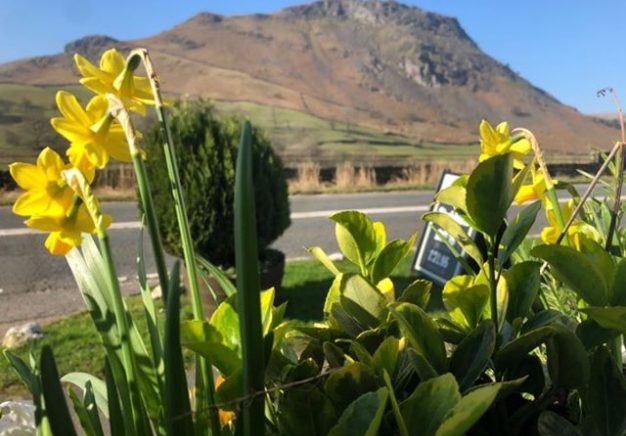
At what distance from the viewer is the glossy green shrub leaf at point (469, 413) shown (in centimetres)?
32

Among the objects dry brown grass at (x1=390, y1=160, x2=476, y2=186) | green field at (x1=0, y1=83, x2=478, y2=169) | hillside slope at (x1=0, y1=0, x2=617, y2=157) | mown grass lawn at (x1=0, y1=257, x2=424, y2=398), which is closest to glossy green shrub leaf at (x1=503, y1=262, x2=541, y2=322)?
mown grass lawn at (x1=0, y1=257, x2=424, y2=398)

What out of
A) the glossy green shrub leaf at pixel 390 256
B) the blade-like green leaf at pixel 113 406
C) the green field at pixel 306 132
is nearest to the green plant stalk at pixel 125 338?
the blade-like green leaf at pixel 113 406

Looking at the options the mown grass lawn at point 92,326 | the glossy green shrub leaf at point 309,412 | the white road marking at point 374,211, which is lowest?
the mown grass lawn at point 92,326

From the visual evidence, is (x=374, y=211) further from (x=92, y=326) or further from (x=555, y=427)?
(x=555, y=427)

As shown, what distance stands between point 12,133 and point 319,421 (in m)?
19.6

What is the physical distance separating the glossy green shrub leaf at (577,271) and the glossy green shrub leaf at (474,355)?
6cm

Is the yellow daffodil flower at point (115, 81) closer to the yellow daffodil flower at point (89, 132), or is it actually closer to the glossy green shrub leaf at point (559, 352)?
the yellow daffodil flower at point (89, 132)

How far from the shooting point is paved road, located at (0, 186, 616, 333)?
14.9 feet

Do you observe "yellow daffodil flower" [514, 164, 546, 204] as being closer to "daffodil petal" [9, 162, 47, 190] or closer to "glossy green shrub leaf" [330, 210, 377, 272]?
"glossy green shrub leaf" [330, 210, 377, 272]

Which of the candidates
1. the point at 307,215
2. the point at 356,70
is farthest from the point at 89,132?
the point at 356,70

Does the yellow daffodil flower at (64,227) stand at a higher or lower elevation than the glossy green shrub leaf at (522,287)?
higher

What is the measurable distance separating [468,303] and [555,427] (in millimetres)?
114

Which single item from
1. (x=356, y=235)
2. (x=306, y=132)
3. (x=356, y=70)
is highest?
(x=356, y=70)

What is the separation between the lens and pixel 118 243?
665 centimetres
